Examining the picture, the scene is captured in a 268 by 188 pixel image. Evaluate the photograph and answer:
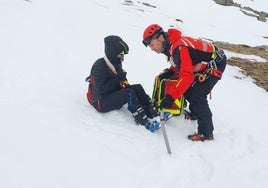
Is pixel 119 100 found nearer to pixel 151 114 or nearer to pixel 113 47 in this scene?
pixel 151 114

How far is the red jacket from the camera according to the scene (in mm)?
6195

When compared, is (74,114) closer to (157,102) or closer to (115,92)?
(115,92)

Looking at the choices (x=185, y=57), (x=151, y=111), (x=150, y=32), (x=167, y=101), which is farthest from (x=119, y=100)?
(x=185, y=57)

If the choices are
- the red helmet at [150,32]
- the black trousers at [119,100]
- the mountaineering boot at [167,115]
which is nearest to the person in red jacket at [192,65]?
the red helmet at [150,32]

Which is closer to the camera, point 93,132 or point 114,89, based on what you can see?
point 93,132

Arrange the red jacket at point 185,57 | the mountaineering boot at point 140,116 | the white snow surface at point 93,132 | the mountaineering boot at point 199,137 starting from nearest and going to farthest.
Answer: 1. the white snow surface at point 93,132
2. the red jacket at point 185,57
3. the mountaineering boot at point 199,137
4. the mountaineering boot at point 140,116

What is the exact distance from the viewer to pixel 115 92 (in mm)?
7035

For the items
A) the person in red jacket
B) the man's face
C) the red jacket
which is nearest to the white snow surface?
the person in red jacket

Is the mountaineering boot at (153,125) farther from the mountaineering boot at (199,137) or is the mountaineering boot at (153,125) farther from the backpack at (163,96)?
the mountaineering boot at (199,137)

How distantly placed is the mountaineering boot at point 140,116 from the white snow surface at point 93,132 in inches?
4.6

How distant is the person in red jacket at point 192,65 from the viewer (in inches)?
245

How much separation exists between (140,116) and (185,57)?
4.71 feet

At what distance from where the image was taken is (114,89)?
7.26 m

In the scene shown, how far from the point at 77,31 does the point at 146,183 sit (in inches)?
364
